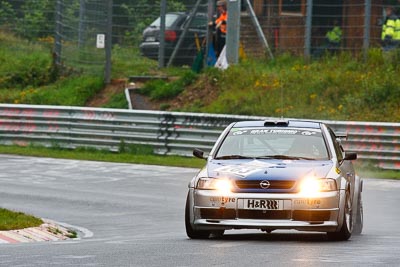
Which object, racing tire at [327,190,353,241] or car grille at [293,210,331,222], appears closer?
car grille at [293,210,331,222]

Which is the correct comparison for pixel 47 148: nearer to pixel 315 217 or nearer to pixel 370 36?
pixel 370 36

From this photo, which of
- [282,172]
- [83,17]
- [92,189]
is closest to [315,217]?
[282,172]

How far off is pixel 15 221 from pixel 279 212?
3568 mm

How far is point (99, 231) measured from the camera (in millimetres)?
16734

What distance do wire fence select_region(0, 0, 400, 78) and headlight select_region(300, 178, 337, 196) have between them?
18.3 m

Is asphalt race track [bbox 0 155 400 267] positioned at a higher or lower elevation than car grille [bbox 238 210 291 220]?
lower

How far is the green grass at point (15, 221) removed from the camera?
1563 centimetres

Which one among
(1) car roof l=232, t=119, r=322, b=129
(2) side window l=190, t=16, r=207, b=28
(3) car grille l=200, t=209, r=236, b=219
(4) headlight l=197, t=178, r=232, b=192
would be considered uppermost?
(2) side window l=190, t=16, r=207, b=28

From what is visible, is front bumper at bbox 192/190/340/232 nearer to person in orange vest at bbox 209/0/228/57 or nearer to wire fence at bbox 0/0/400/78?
wire fence at bbox 0/0/400/78

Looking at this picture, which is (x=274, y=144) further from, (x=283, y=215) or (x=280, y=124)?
(x=283, y=215)

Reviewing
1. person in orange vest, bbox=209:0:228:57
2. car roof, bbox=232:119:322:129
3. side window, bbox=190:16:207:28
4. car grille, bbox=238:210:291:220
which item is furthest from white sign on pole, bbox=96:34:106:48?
car grille, bbox=238:210:291:220

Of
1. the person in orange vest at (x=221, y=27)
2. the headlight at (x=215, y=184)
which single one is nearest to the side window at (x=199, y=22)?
the person in orange vest at (x=221, y=27)

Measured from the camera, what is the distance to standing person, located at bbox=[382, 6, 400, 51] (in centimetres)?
3312

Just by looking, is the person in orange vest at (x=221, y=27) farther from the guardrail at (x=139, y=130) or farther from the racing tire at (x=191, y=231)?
the racing tire at (x=191, y=231)
